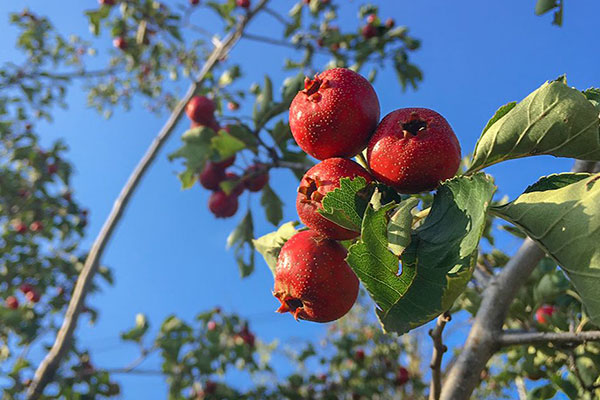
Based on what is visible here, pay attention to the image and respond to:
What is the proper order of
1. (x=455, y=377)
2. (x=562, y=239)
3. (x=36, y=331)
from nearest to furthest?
(x=562, y=239)
(x=455, y=377)
(x=36, y=331)

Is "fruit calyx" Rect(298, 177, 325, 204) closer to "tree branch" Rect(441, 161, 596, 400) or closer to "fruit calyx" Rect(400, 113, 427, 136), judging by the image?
"fruit calyx" Rect(400, 113, 427, 136)

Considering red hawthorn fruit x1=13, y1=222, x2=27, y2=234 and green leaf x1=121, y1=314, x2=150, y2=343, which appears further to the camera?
red hawthorn fruit x1=13, y1=222, x2=27, y2=234

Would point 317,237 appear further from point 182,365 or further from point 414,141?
point 182,365

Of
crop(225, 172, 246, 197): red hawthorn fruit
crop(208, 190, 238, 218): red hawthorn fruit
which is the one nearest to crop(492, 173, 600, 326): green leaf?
crop(225, 172, 246, 197): red hawthorn fruit

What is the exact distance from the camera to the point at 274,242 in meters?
1.42

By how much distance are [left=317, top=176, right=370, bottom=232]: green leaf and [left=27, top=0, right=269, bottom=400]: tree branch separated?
10.5 feet

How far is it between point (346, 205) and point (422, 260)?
178 mm

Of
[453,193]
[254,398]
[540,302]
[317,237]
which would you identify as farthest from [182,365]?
[453,193]

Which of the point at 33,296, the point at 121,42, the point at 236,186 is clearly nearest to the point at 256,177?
the point at 236,186

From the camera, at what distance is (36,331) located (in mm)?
5207

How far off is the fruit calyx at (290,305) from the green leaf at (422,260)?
0.93ft

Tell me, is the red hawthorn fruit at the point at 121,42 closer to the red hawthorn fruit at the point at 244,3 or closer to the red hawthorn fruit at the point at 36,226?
the red hawthorn fruit at the point at 244,3

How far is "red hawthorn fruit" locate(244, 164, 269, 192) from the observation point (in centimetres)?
302

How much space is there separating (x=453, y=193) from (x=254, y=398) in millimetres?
3936
